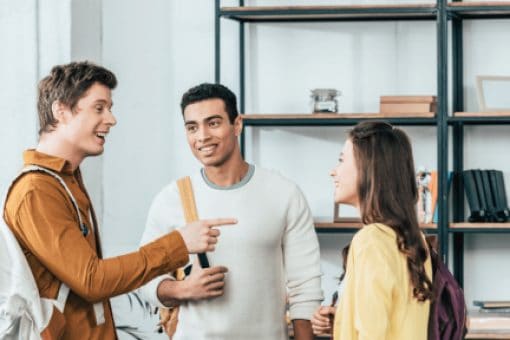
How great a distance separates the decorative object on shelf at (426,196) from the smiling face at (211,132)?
1.48m

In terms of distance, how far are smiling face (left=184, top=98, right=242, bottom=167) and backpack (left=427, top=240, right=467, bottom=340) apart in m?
0.89

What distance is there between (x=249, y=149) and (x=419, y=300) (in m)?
2.55

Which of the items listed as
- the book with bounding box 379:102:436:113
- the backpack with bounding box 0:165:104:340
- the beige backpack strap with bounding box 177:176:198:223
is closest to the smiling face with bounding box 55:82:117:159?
the backpack with bounding box 0:165:104:340

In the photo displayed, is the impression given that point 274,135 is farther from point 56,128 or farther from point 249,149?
point 56,128

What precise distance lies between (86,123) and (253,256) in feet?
2.33

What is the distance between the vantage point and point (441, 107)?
4.38 meters

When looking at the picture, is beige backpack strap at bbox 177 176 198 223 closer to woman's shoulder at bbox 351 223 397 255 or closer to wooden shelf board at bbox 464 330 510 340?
woman's shoulder at bbox 351 223 397 255

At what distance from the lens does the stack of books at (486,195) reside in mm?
4426

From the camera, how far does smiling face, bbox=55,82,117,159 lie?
253cm

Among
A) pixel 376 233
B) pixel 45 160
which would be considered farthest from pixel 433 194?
pixel 45 160

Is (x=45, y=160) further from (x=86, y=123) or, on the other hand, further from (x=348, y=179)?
(x=348, y=179)

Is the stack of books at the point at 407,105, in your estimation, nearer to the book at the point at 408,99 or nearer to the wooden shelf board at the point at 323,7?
the book at the point at 408,99

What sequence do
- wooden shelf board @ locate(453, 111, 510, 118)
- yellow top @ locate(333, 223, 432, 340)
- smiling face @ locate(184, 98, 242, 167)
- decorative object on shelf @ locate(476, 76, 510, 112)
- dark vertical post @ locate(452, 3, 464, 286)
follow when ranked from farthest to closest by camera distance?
dark vertical post @ locate(452, 3, 464, 286)
decorative object on shelf @ locate(476, 76, 510, 112)
wooden shelf board @ locate(453, 111, 510, 118)
smiling face @ locate(184, 98, 242, 167)
yellow top @ locate(333, 223, 432, 340)

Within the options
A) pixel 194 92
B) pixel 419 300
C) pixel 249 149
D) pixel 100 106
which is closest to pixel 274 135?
pixel 249 149
